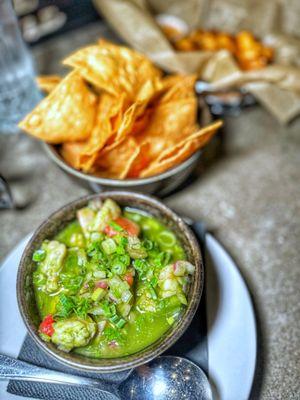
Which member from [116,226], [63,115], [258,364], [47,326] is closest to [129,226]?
[116,226]

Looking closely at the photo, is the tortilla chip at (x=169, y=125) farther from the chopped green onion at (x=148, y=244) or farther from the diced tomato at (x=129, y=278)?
the diced tomato at (x=129, y=278)

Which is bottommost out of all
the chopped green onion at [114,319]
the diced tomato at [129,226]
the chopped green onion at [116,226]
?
the chopped green onion at [114,319]

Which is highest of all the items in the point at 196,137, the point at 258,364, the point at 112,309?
the point at 196,137

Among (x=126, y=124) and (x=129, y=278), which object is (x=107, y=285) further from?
(x=126, y=124)

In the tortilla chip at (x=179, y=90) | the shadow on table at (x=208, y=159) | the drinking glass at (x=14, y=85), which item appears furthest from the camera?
the drinking glass at (x=14, y=85)

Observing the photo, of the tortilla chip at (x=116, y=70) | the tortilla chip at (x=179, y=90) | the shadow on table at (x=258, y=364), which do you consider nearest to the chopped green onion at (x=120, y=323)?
the shadow on table at (x=258, y=364)

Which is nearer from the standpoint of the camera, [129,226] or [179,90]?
[129,226]

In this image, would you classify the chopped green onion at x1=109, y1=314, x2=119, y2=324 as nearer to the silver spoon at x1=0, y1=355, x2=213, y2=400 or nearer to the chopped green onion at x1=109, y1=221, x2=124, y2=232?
the silver spoon at x1=0, y1=355, x2=213, y2=400
